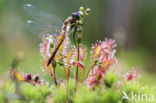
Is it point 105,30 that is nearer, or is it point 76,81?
point 76,81

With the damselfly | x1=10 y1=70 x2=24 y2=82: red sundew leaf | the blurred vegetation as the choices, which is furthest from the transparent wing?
the blurred vegetation

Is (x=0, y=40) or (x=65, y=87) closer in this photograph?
(x=65, y=87)

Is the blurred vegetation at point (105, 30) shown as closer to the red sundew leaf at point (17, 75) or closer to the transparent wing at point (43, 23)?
the transparent wing at point (43, 23)

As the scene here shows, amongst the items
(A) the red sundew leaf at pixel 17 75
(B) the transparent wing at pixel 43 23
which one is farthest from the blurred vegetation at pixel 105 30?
(A) the red sundew leaf at pixel 17 75

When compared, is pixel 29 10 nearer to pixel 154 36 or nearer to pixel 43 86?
pixel 43 86

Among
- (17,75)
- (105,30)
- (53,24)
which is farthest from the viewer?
(105,30)

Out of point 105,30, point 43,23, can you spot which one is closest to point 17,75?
point 43,23

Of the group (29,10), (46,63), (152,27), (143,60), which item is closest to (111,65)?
(46,63)

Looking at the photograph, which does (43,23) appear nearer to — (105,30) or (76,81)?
(76,81)
